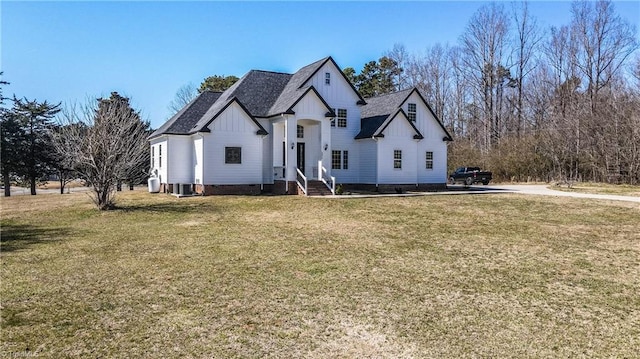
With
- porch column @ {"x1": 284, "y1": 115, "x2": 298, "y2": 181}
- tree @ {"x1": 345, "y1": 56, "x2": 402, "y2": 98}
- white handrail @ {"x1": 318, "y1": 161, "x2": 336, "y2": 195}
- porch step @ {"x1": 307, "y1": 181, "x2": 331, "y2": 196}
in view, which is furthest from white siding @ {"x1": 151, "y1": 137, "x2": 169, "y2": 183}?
tree @ {"x1": 345, "y1": 56, "x2": 402, "y2": 98}

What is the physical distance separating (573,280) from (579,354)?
10.3ft

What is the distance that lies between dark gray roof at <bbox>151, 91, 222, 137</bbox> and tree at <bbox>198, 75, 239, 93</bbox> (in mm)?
18123

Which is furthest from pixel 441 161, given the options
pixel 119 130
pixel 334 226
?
pixel 119 130

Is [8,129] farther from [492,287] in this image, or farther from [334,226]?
[492,287]

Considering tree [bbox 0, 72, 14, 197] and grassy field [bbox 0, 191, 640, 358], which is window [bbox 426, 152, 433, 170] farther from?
tree [bbox 0, 72, 14, 197]

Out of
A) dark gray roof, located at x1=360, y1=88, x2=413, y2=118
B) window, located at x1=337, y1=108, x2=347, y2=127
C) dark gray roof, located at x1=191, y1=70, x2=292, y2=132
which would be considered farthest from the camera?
dark gray roof, located at x1=360, y1=88, x2=413, y2=118

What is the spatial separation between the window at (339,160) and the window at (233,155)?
238 inches

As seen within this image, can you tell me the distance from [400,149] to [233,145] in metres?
10.3

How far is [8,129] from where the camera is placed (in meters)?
35.1

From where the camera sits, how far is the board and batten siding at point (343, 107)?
2631cm

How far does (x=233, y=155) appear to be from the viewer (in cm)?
2378

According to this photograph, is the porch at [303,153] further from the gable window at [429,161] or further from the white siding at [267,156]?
the gable window at [429,161]

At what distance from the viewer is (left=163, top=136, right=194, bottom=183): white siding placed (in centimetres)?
2502

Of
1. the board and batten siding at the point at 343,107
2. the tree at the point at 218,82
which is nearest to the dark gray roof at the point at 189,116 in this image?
the board and batten siding at the point at 343,107
